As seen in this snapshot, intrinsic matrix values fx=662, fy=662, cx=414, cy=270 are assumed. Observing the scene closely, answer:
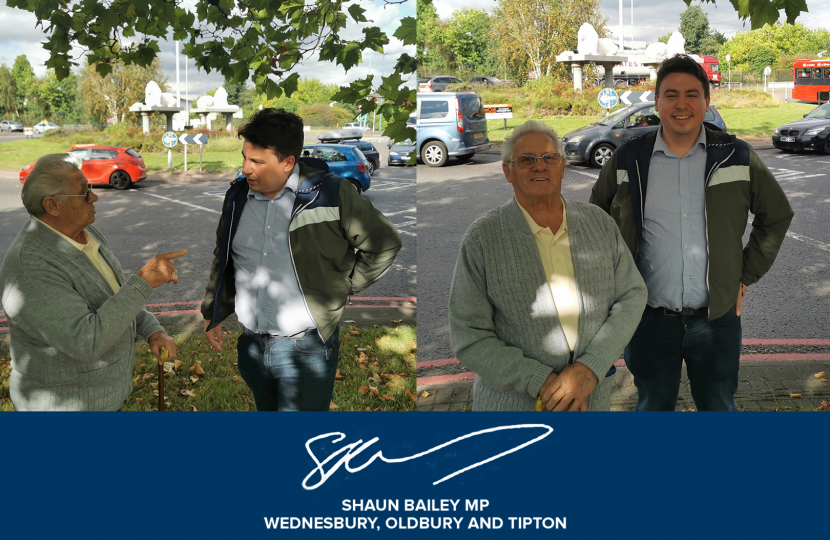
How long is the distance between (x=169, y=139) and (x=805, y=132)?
12.1 feet

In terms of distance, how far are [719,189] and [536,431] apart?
1.11 metres

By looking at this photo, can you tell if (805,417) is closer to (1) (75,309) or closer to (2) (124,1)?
(1) (75,309)

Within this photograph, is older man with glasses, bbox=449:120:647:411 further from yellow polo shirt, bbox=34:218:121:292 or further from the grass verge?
the grass verge

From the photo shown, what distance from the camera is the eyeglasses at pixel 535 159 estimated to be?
195cm

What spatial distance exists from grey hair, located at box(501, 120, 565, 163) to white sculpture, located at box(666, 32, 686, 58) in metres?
1.18

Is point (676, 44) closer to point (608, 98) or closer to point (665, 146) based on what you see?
point (608, 98)

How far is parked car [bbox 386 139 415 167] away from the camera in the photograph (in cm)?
343

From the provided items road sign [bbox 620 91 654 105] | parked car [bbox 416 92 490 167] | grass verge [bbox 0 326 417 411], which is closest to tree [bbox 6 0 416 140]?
parked car [bbox 416 92 490 167]

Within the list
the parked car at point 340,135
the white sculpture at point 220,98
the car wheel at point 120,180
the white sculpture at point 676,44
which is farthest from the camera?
the car wheel at point 120,180

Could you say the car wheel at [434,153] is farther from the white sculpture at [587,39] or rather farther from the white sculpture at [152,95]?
the white sculpture at [152,95]

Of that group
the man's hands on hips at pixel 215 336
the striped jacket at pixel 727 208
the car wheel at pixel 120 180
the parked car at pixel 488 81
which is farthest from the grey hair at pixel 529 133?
the car wheel at pixel 120 180

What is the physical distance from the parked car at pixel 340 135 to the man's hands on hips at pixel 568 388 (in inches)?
86.8
